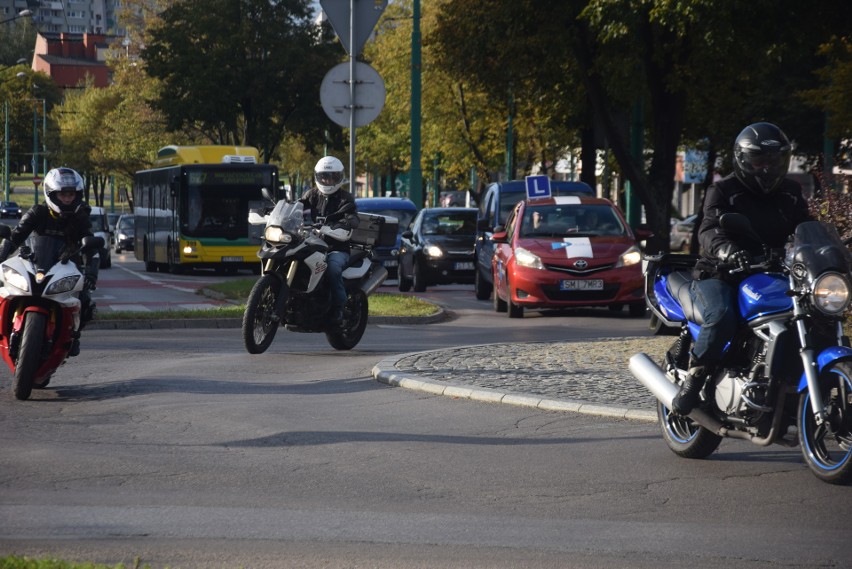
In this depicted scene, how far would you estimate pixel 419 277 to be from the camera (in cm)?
2898

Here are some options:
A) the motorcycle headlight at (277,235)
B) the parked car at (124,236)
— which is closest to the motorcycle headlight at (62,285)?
the motorcycle headlight at (277,235)

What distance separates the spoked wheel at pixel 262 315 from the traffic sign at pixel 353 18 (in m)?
6.86

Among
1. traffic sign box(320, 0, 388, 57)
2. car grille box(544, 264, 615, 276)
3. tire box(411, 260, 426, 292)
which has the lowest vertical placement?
tire box(411, 260, 426, 292)

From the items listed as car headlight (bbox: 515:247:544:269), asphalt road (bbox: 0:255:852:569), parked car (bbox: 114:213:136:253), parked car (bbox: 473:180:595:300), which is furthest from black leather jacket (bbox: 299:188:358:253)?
parked car (bbox: 114:213:136:253)

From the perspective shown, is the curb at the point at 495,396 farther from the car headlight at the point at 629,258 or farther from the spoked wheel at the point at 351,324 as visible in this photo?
the car headlight at the point at 629,258

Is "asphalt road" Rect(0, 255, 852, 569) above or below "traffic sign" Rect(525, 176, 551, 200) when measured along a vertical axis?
below

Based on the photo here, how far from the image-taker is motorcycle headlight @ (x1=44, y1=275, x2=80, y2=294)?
11031 mm

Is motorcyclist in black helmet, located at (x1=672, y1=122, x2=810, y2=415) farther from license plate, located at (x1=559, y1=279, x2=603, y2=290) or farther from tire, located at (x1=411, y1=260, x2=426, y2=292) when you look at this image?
tire, located at (x1=411, y1=260, x2=426, y2=292)

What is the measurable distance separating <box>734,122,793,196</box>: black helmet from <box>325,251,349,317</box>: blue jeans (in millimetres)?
7310

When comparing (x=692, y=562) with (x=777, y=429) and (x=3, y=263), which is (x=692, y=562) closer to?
(x=777, y=429)

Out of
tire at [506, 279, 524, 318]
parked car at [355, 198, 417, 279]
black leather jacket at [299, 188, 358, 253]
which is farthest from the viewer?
parked car at [355, 198, 417, 279]

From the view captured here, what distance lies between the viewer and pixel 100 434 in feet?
30.8

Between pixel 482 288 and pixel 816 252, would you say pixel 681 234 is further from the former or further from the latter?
pixel 816 252

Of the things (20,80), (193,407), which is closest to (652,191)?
(193,407)
